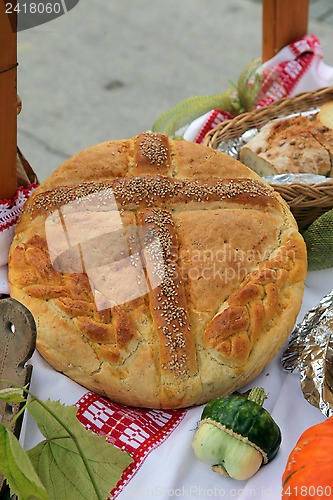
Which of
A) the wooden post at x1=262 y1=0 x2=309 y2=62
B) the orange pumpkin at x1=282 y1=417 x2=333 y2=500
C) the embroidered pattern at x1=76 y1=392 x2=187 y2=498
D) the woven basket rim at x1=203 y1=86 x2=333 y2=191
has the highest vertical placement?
the wooden post at x1=262 y1=0 x2=309 y2=62

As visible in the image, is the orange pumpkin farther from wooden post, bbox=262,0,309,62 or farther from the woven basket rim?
wooden post, bbox=262,0,309,62

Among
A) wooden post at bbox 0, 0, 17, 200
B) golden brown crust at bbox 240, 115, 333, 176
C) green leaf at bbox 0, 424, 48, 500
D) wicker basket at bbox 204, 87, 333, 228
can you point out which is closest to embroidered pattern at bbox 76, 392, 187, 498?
green leaf at bbox 0, 424, 48, 500

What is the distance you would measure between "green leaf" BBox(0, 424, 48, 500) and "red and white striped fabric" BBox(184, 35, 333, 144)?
1527 millimetres

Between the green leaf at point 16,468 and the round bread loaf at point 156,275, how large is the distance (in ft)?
1.35

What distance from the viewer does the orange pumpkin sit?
95cm

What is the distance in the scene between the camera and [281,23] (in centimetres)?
218

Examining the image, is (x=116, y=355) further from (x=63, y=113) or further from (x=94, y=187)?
(x=63, y=113)

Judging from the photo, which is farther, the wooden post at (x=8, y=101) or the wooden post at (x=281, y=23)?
the wooden post at (x=281, y=23)

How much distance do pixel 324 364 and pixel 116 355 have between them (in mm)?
379

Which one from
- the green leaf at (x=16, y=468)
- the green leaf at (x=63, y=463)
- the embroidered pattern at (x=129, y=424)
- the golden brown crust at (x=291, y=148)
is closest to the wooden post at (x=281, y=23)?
the golden brown crust at (x=291, y=148)

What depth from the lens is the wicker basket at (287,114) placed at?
159 cm

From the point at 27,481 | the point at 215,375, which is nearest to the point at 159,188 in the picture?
the point at 215,375

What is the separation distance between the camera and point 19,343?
41.6 inches

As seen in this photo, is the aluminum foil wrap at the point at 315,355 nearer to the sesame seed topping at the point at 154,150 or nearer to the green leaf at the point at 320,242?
the green leaf at the point at 320,242
